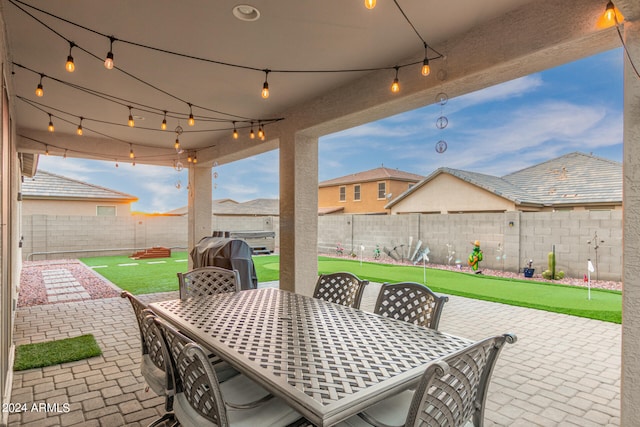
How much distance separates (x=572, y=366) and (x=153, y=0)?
4.81 m

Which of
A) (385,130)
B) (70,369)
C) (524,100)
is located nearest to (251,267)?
(70,369)

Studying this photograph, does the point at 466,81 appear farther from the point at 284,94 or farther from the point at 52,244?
the point at 52,244

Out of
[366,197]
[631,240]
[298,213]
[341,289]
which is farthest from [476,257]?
[366,197]

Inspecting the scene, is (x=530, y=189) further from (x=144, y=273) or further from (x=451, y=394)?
(x=451, y=394)

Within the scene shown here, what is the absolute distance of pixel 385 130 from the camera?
31906mm

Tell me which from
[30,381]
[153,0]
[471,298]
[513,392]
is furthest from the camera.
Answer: [471,298]

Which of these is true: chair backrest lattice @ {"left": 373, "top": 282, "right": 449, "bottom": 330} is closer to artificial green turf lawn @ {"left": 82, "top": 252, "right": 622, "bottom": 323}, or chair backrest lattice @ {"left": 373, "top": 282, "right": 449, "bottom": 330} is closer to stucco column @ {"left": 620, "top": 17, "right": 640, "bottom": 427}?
stucco column @ {"left": 620, "top": 17, "right": 640, "bottom": 427}

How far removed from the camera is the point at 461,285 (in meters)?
7.16

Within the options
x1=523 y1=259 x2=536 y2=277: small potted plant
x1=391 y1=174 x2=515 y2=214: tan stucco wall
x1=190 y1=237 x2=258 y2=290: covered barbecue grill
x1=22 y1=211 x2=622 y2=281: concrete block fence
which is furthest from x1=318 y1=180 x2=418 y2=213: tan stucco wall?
x1=190 y1=237 x2=258 y2=290: covered barbecue grill

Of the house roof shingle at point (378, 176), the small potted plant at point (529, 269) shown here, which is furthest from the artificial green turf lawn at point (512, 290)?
the house roof shingle at point (378, 176)

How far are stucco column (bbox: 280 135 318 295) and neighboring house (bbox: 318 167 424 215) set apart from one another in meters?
12.2

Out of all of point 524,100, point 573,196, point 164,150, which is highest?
point 524,100

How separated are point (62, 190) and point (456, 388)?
16.6m

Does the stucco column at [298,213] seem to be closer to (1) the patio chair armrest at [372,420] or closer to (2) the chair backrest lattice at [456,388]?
(1) the patio chair armrest at [372,420]
